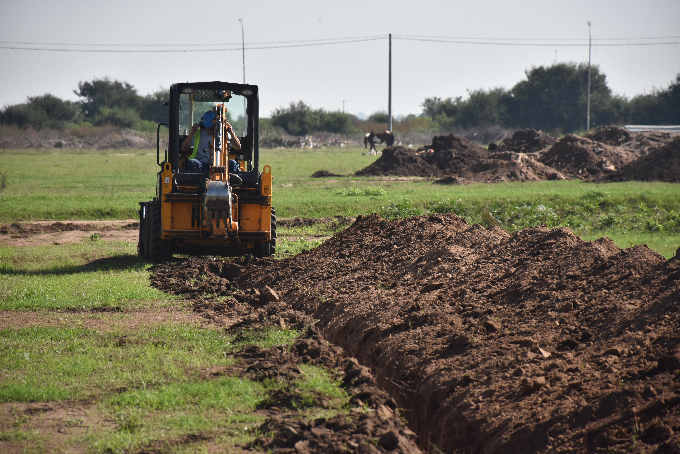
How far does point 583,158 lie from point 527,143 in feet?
29.7

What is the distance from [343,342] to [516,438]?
10.0 feet

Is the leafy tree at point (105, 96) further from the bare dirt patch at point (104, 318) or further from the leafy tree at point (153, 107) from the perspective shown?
the bare dirt patch at point (104, 318)

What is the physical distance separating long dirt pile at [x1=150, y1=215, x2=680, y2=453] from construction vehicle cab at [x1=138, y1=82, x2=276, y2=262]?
1790 mm

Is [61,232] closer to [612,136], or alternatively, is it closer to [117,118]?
[612,136]

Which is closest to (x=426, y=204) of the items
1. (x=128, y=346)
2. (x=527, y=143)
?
(x=128, y=346)

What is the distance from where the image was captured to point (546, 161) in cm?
3669

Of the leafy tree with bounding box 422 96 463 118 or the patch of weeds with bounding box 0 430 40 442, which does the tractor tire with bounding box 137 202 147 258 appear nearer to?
the patch of weeds with bounding box 0 430 40 442

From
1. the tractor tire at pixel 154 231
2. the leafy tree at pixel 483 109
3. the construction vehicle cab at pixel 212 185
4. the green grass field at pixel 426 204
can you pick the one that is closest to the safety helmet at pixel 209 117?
the construction vehicle cab at pixel 212 185

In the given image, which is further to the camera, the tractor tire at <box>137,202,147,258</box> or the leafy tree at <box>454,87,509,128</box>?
the leafy tree at <box>454,87,509,128</box>

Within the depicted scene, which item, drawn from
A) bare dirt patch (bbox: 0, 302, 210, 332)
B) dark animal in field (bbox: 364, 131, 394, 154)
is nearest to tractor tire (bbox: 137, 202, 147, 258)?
bare dirt patch (bbox: 0, 302, 210, 332)

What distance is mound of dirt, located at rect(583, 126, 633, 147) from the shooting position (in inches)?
1677

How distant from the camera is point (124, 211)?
65.4ft

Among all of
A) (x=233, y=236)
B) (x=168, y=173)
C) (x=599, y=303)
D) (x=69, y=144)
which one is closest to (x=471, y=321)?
(x=599, y=303)

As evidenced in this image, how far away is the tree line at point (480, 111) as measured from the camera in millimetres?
77250
